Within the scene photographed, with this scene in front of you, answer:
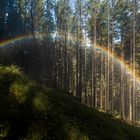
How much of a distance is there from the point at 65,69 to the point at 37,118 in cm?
3720

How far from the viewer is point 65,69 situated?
48344mm

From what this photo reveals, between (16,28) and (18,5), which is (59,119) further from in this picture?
(18,5)

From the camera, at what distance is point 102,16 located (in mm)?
53000

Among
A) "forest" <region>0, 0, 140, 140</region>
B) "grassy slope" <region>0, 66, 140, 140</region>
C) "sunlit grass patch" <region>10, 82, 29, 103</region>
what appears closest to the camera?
"grassy slope" <region>0, 66, 140, 140</region>

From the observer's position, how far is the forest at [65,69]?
1138 cm

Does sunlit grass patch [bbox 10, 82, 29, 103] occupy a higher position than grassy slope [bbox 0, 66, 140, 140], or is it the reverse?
sunlit grass patch [bbox 10, 82, 29, 103]

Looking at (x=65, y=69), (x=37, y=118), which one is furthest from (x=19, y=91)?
(x=65, y=69)

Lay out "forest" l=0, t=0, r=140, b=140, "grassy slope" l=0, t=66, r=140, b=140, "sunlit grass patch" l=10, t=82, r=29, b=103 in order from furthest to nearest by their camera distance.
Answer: "sunlit grass patch" l=10, t=82, r=29, b=103, "forest" l=0, t=0, r=140, b=140, "grassy slope" l=0, t=66, r=140, b=140

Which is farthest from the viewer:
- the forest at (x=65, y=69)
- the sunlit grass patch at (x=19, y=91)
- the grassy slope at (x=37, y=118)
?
the sunlit grass patch at (x=19, y=91)

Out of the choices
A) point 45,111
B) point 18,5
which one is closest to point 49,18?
point 18,5

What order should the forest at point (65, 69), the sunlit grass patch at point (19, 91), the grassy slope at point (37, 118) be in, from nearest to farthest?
the grassy slope at point (37, 118)
the forest at point (65, 69)
the sunlit grass patch at point (19, 91)

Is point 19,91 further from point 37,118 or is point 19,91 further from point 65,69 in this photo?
point 65,69

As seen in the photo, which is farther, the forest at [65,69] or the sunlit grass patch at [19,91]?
the sunlit grass patch at [19,91]

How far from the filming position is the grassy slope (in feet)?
33.8
